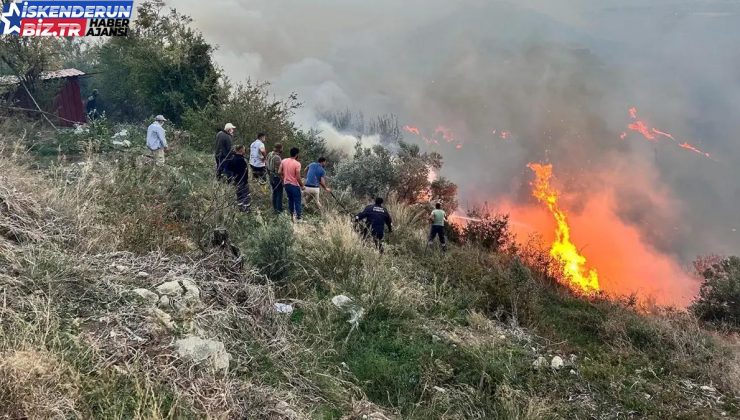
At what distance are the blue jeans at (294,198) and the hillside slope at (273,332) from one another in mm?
1570

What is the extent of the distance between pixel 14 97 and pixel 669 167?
4233 inches

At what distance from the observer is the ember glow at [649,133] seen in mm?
96125

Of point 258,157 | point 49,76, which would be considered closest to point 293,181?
point 258,157

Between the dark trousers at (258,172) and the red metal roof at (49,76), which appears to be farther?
the red metal roof at (49,76)

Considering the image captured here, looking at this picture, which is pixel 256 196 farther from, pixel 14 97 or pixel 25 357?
pixel 14 97

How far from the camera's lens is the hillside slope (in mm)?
3029

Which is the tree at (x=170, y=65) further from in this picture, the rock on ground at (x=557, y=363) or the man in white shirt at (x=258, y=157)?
the rock on ground at (x=557, y=363)

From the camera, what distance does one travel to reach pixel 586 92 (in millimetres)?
146125

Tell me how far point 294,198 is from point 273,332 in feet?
16.3

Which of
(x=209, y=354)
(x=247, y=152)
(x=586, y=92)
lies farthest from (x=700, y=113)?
(x=209, y=354)

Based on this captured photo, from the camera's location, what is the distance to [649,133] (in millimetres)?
109938

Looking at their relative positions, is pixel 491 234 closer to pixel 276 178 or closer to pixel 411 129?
pixel 276 178

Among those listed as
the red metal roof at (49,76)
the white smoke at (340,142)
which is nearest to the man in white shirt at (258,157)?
the white smoke at (340,142)

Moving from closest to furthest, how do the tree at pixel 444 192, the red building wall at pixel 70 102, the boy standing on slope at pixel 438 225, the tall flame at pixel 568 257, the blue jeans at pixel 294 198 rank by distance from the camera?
the blue jeans at pixel 294 198 < the tall flame at pixel 568 257 < the boy standing on slope at pixel 438 225 < the red building wall at pixel 70 102 < the tree at pixel 444 192
